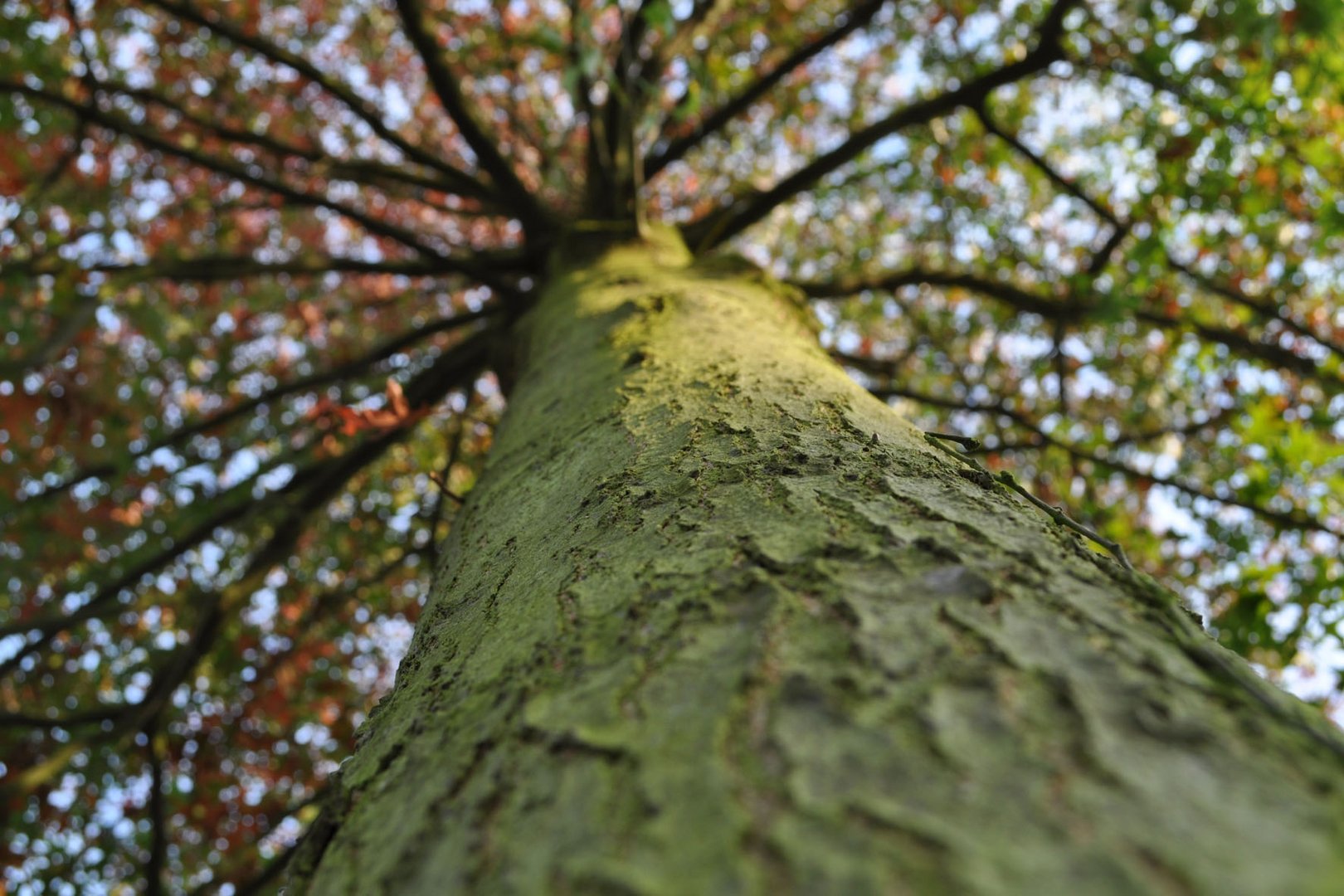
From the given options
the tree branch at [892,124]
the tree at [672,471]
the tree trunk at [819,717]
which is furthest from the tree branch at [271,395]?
the tree trunk at [819,717]

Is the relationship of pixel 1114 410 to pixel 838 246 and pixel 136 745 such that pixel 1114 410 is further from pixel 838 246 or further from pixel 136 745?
pixel 136 745

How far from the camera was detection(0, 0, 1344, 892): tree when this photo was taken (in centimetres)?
51

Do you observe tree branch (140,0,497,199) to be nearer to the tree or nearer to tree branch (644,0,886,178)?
the tree

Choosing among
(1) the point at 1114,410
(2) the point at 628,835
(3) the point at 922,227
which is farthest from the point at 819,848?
(1) the point at 1114,410

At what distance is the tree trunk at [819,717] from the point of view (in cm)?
44

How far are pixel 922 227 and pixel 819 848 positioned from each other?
6.05 metres

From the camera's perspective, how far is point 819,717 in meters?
0.54

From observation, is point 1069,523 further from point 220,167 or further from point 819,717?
point 220,167

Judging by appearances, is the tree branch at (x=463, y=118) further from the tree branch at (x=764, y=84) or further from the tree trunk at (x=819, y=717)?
the tree trunk at (x=819, y=717)

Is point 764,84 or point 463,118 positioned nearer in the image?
point 463,118

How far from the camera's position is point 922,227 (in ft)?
19.5

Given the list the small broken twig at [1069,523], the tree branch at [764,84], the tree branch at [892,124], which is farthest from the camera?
the tree branch at [764,84]

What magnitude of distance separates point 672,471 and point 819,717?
0.52 metres

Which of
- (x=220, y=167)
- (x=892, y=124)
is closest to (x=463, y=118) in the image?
(x=220, y=167)
